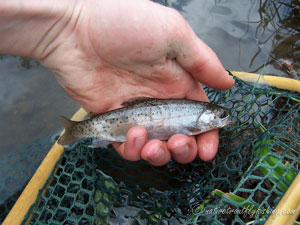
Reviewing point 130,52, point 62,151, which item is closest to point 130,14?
point 130,52

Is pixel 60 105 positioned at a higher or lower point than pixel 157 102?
lower

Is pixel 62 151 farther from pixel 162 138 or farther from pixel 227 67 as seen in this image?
pixel 227 67

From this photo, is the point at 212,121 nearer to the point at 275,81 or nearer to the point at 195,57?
the point at 195,57

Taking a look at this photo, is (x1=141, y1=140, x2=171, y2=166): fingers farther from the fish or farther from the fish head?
the fish head

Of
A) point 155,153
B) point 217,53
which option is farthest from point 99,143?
point 217,53

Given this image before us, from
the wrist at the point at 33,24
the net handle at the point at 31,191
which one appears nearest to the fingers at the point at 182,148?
the net handle at the point at 31,191

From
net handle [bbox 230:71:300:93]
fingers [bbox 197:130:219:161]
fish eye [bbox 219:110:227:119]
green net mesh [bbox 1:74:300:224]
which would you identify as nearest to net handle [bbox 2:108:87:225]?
green net mesh [bbox 1:74:300:224]

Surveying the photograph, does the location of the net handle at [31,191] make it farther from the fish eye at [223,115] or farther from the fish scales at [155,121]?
the fish eye at [223,115]
